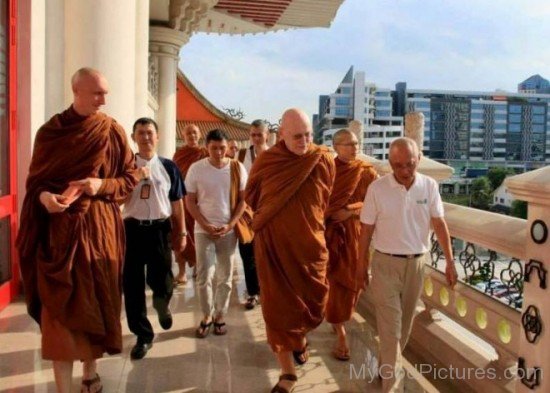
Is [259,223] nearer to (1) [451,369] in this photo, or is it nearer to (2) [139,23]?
(1) [451,369]

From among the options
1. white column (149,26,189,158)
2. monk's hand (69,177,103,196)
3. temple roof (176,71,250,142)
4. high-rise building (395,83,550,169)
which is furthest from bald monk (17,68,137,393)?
high-rise building (395,83,550,169)

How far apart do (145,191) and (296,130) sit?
3.65 ft

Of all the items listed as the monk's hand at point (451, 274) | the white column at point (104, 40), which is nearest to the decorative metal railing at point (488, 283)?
the monk's hand at point (451, 274)

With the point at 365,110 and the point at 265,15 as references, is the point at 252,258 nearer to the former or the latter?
the point at 265,15

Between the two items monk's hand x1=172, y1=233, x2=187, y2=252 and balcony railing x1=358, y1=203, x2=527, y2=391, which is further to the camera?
monk's hand x1=172, y1=233, x2=187, y2=252

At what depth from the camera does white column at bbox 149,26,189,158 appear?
11.9 m

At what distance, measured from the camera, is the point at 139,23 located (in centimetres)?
637

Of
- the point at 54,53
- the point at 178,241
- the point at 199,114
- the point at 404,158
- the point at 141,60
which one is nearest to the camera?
the point at 404,158

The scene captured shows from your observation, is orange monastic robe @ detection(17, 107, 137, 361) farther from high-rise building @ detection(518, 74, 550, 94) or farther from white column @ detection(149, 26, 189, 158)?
high-rise building @ detection(518, 74, 550, 94)

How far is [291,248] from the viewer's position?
3.13 m

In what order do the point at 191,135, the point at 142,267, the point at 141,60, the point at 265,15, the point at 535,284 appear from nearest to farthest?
the point at 535,284
the point at 142,267
the point at 191,135
the point at 141,60
the point at 265,15

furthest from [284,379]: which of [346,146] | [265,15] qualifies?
[265,15]

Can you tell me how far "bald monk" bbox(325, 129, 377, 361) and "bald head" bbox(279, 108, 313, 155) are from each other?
702 millimetres

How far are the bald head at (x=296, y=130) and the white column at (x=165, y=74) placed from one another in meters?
8.77
